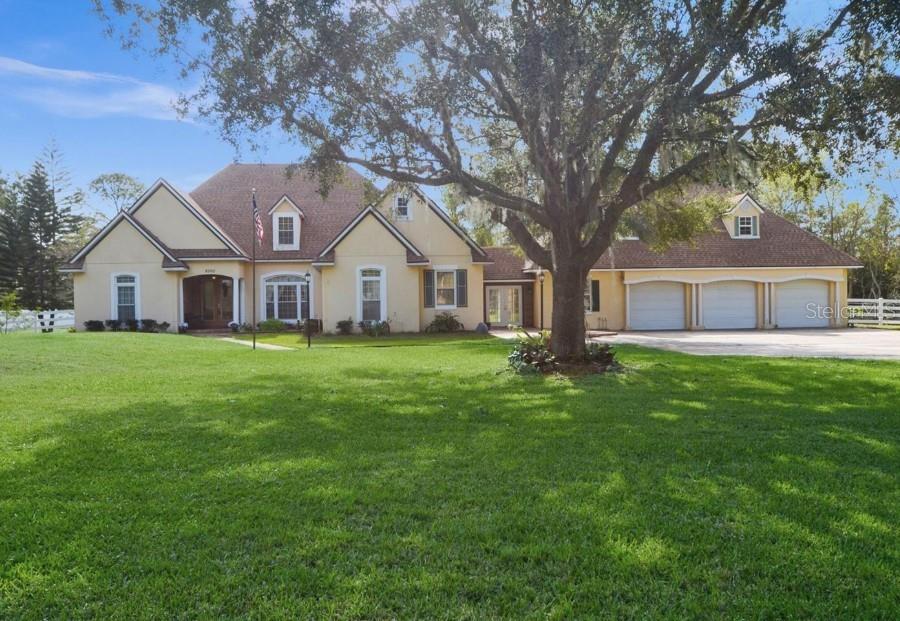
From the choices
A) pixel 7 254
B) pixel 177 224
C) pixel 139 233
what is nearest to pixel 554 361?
pixel 177 224

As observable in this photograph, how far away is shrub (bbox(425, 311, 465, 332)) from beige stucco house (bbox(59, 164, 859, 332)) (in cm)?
43

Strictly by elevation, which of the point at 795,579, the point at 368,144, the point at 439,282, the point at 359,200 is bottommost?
the point at 795,579

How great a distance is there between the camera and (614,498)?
14.0 ft

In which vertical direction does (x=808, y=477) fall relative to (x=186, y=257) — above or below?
below

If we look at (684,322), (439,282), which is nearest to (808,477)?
(439,282)

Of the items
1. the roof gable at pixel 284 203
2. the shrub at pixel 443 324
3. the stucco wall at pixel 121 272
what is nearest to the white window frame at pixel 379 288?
the shrub at pixel 443 324

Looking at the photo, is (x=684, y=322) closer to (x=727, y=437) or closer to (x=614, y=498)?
(x=727, y=437)

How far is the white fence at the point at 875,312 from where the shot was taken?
29.0 meters

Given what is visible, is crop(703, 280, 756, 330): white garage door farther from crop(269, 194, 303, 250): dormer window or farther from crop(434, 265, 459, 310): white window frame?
crop(269, 194, 303, 250): dormer window

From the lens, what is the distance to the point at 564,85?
901 cm

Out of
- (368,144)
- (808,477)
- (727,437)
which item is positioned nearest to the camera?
(808,477)

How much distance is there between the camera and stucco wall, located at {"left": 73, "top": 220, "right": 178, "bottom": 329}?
23938 millimetres

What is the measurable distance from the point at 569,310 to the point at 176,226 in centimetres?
1909

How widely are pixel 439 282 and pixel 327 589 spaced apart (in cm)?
2196
